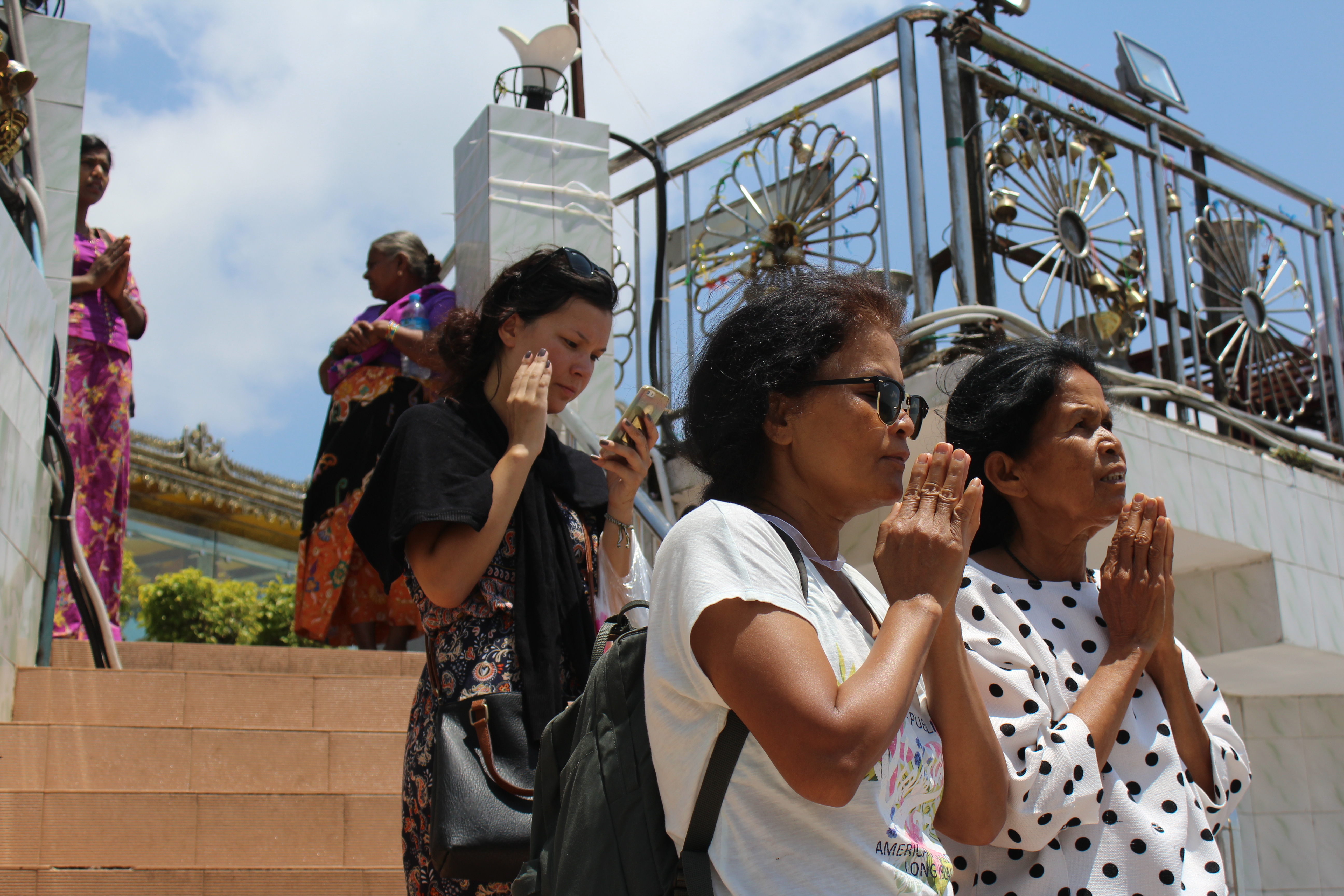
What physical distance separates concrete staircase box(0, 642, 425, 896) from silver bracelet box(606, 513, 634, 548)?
1604 mm

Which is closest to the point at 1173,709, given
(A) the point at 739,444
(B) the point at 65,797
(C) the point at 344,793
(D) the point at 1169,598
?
(D) the point at 1169,598

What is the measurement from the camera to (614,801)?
5.59 ft

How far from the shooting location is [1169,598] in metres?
2.49

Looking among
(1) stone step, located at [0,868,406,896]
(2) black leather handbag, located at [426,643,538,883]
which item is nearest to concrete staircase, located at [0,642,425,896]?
(1) stone step, located at [0,868,406,896]

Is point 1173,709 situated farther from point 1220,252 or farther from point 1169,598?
point 1220,252

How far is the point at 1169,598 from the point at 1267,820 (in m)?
4.80

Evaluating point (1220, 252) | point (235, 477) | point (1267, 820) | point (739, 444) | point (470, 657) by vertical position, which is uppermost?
point (235, 477)

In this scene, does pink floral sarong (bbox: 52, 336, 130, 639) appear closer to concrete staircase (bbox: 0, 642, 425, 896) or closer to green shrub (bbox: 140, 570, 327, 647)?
concrete staircase (bbox: 0, 642, 425, 896)

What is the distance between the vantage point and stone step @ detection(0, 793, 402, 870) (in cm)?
381

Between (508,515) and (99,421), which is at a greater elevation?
(99,421)

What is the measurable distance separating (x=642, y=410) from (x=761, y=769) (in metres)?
1.32

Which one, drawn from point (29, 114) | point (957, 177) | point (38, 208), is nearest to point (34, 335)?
point (38, 208)

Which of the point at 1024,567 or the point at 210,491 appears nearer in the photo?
the point at 1024,567

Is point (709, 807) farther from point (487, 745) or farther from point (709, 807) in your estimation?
point (487, 745)
